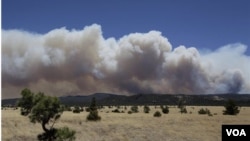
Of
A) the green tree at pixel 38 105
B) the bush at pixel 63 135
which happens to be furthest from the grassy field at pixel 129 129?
the green tree at pixel 38 105

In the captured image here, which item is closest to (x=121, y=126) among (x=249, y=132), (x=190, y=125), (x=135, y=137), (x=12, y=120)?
(x=135, y=137)

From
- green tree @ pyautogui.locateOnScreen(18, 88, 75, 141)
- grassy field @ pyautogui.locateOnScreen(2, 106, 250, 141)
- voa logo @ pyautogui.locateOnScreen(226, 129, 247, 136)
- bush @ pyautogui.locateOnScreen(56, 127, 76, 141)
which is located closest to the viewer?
voa logo @ pyautogui.locateOnScreen(226, 129, 247, 136)

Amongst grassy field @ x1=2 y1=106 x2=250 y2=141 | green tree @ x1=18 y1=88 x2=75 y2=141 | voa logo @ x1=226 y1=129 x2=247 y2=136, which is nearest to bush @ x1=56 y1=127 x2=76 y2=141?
green tree @ x1=18 y1=88 x2=75 y2=141

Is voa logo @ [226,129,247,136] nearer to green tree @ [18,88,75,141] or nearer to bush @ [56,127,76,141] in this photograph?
green tree @ [18,88,75,141]

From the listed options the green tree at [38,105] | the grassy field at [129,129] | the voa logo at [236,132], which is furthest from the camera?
the grassy field at [129,129]

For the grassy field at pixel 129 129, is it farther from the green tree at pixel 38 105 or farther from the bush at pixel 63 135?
the green tree at pixel 38 105

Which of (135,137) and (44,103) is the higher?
(44,103)

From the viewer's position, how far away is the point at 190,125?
78.1m

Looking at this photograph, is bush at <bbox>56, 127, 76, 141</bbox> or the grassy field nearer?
bush at <bbox>56, 127, 76, 141</bbox>

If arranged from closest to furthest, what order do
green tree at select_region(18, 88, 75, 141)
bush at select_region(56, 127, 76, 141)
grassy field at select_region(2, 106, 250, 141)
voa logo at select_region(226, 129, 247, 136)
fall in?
voa logo at select_region(226, 129, 247, 136) < green tree at select_region(18, 88, 75, 141) < bush at select_region(56, 127, 76, 141) < grassy field at select_region(2, 106, 250, 141)

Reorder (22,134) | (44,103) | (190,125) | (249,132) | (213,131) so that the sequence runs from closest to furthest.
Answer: (249,132) < (44,103) < (22,134) < (213,131) < (190,125)

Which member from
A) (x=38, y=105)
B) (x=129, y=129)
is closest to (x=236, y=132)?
(x=38, y=105)

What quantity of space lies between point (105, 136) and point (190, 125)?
787 inches

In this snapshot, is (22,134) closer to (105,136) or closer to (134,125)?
(105,136)
